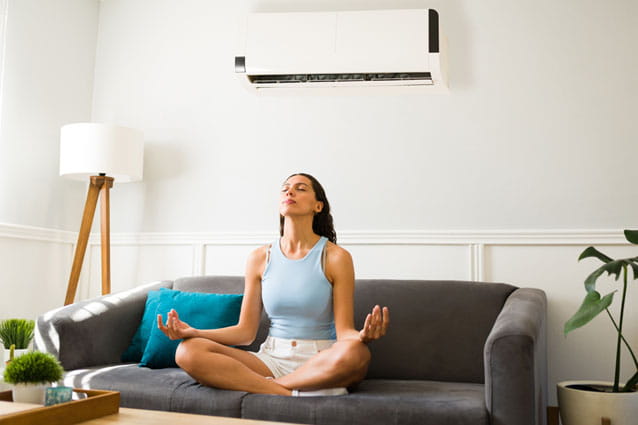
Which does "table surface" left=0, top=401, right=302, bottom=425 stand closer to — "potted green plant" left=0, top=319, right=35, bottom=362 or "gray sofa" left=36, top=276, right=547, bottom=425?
"gray sofa" left=36, top=276, right=547, bottom=425

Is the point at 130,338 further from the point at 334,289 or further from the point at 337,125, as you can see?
the point at 337,125

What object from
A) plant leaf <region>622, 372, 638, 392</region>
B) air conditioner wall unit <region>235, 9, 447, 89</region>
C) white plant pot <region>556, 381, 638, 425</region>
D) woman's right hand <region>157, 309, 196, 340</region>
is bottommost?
white plant pot <region>556, 381, 638, 425</region>

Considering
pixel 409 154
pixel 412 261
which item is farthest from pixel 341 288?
pixel 409 154

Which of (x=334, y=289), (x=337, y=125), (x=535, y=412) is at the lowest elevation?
(x=535, y=412)

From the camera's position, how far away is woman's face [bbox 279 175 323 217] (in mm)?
2449

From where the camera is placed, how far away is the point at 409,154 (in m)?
3.14

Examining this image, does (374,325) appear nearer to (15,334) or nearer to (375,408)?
(375,408)

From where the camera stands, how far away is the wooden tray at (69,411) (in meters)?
1.25

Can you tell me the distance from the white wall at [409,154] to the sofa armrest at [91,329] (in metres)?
0.62

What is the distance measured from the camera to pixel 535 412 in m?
1.79

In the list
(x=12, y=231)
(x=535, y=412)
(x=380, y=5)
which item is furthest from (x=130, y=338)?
(x=380, y=5)

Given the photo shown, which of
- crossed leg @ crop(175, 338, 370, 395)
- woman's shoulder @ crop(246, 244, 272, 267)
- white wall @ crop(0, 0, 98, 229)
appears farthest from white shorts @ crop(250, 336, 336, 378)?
white wall @ crop(0, 0, 98, 229)

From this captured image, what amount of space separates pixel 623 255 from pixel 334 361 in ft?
5.02

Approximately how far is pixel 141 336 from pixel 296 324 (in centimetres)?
77
